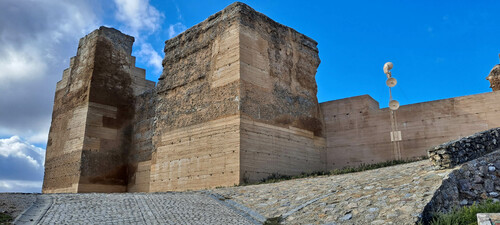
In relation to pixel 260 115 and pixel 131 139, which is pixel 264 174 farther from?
pixel 131 139

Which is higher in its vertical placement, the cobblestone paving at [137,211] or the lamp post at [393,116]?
the lamp post at [393,116]

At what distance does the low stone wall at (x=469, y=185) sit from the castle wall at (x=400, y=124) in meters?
4.88

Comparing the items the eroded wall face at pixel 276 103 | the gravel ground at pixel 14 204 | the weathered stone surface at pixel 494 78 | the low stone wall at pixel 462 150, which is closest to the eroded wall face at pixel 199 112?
the eroded wall face at pixel 276 103

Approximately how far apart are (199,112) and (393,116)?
6.07 m

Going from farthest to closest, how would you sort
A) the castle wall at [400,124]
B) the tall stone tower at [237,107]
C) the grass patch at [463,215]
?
1. the tall stone tower at [237,107]
2. the castle wall at [400,124]
3. the grass patch at [463,215]

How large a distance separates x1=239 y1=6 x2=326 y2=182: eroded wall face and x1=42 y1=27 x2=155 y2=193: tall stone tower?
705cm

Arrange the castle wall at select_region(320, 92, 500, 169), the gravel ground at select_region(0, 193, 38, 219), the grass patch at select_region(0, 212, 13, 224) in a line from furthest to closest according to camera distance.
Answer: the castle wall at select_region(320, 92, 500, 169), the gravel ground at select_region(0, 193, 38, 219), the grass patch at select_region(0, 212, 13, 224)

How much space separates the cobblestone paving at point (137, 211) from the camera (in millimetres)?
6098

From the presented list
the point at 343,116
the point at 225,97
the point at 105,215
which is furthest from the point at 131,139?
the point at 105,215

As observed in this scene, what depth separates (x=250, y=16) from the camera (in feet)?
43.9

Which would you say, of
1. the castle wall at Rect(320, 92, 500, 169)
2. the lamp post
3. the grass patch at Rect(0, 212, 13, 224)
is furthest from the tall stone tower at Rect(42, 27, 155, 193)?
the lamp post

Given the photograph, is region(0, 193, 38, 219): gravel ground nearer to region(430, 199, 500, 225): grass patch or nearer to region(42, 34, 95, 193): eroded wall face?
region(430, 199, 500, 225): grass patch

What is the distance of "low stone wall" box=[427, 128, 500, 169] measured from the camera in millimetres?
6957

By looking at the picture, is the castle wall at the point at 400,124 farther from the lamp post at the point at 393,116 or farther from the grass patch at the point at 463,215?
the grass patch at the point at 463,215
